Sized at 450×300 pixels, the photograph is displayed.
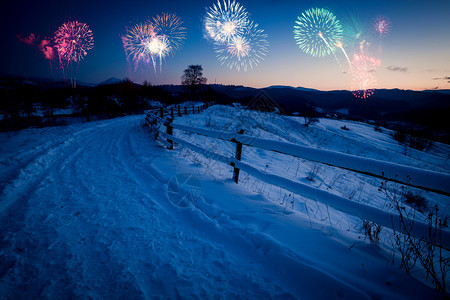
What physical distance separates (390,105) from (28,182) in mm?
145068

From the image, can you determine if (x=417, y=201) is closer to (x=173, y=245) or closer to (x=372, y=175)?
(x=372, y=175)

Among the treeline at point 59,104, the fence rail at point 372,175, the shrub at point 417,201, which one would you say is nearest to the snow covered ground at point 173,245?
the fence rail at point 372,175

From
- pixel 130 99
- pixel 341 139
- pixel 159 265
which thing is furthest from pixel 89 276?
pixel 130 99

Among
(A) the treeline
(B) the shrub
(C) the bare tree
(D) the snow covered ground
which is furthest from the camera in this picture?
(C) the bare tree

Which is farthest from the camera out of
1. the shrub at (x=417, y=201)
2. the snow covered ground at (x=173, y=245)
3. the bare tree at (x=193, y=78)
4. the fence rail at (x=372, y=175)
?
the bare tree at (x=193, y=78)

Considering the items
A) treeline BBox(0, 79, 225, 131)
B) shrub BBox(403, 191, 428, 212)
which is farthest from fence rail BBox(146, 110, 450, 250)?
treeline BBox(0, 79, 225, 131)

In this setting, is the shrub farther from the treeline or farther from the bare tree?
the bare tree

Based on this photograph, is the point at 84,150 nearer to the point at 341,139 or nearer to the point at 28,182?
the point at 28,182

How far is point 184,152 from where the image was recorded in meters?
6.62

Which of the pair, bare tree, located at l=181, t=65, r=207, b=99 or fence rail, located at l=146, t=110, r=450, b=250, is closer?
fence rail, located at l=146, t=110, r=450, b=250

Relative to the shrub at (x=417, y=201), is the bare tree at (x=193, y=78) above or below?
above

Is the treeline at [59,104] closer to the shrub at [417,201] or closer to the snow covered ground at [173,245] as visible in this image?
the snow covered ground at [173,245]

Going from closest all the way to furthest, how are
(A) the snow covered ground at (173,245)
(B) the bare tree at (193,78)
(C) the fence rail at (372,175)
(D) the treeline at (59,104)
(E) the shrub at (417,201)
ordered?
(C) the fence rail at (372,175) < (A) the snow covered ground at (173,245) < (E) the shrub at (417,201) < (D) the treeline at (59,104) < (B) the bare tree at (193,78)

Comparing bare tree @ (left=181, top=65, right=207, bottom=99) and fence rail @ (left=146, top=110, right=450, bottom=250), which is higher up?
bare tree @ (left=181, top=65, right=207, bottom=99)
